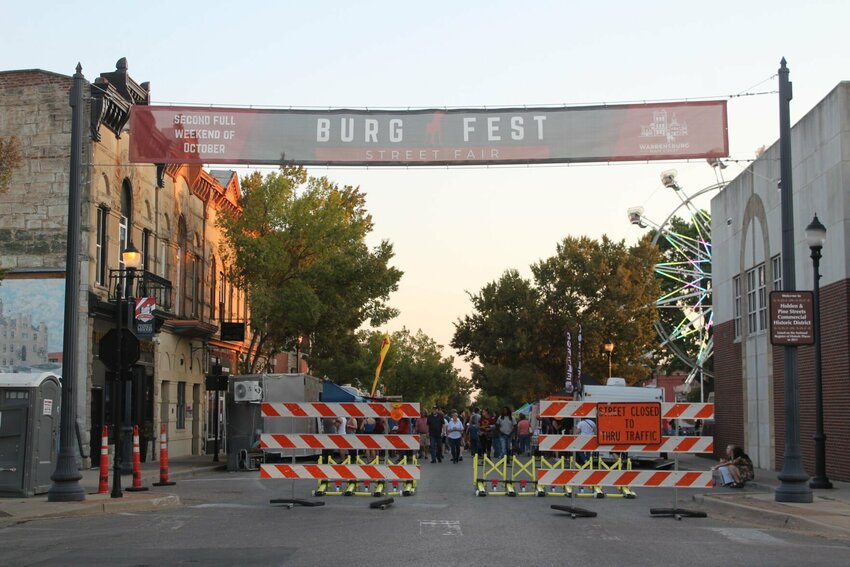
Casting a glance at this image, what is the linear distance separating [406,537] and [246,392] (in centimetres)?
1803

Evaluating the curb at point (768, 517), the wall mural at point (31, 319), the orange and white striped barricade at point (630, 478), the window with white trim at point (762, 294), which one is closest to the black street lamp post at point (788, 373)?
the curb at point (768, 517)

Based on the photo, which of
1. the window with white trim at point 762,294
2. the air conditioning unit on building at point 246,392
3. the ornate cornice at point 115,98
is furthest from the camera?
the air conditioning unit on building at point 246,392

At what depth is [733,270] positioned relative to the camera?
1296 inches

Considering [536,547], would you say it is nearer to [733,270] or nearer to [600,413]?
[600,413]

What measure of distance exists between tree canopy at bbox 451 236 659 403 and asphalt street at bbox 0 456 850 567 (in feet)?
117

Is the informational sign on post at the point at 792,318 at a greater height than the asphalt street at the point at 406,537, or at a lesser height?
greater

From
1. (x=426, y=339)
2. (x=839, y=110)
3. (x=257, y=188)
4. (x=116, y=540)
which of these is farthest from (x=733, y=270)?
(x=426, y=339)

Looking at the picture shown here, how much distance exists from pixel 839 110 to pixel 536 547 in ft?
49.7

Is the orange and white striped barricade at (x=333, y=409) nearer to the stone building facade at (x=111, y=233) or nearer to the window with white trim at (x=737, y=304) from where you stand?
the stone building facade at (x=111, y=233)

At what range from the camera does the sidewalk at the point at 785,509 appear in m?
14.3

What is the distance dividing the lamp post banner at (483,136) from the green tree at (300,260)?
623 inches

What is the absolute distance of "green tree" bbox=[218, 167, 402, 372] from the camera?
37.0m

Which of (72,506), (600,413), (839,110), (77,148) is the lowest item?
(72,506)

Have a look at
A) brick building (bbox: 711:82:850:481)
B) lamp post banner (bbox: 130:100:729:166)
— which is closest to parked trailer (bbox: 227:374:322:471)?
lamp post banner (bbox: 130:100:729:166)
